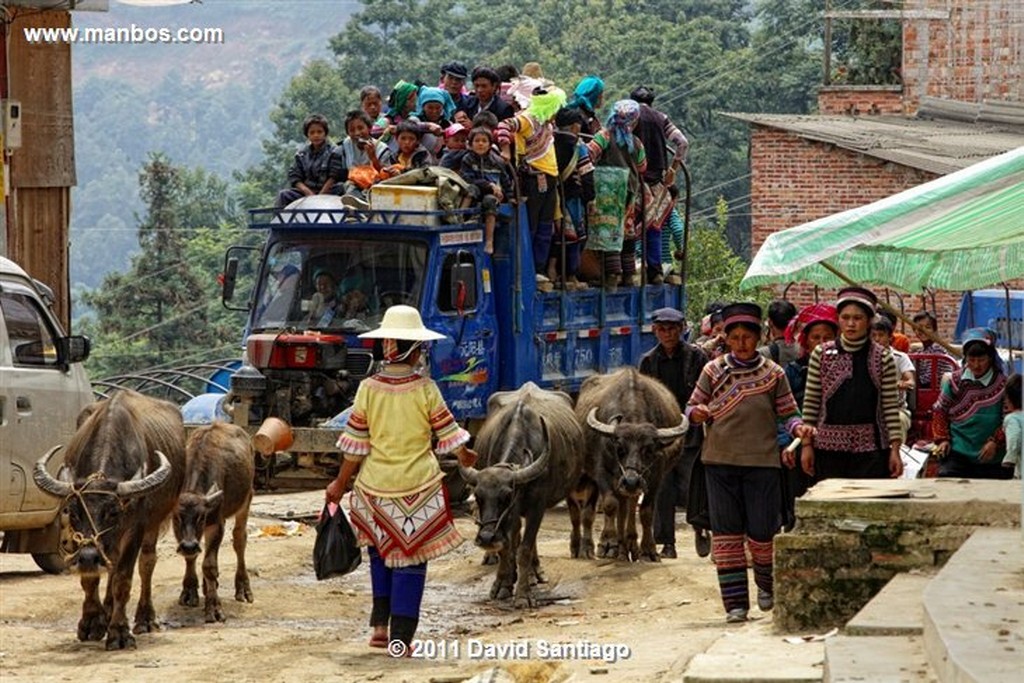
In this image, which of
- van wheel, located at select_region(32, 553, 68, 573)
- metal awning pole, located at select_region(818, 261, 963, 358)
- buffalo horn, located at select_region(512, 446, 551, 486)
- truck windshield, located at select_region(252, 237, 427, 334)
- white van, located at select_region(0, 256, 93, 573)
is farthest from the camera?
truck windshield, located at select_region(252, 237, 427, 334)

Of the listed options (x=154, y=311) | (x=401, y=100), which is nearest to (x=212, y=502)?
(x=401, y=100)

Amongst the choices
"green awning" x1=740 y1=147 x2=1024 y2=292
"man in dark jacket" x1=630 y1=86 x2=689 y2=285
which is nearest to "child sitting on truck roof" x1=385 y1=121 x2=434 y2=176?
"man in dark jacket" x1=630 y1=86 x2=689 y2=285

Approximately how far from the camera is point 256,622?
1478cm

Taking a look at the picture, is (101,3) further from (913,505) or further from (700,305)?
(700,305)

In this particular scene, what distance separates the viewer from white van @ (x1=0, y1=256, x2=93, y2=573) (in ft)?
52.3

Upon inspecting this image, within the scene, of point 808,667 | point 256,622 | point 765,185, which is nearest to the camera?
point 808,667

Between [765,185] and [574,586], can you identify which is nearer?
[574,586]

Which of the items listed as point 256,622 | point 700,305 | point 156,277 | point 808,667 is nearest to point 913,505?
point 808,667

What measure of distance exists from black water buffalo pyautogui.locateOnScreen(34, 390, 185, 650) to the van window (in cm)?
176

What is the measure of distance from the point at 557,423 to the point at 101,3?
25.4 ft

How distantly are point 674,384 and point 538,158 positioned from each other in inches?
154

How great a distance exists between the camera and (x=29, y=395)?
52.9ft

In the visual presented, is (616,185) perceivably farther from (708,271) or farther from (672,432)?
(708,271)

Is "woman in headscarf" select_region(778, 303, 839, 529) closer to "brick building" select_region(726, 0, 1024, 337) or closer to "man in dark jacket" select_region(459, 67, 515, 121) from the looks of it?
"man in dark jacket" select_region(459, 67, 515, 121)
